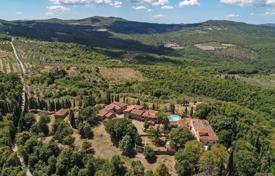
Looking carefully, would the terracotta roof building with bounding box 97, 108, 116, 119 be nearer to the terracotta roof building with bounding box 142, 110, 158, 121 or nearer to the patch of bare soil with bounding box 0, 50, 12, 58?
the terracotta roof building with bounding box 142, 110, 158, 121

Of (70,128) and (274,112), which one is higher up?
(70,128)

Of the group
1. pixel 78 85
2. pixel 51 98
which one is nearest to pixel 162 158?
pixel 51 98

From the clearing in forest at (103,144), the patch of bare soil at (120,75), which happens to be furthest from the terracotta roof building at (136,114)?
the patch of bare soil at (120,75)

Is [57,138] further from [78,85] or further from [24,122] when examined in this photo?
[78,85]

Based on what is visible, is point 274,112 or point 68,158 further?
point 274,112

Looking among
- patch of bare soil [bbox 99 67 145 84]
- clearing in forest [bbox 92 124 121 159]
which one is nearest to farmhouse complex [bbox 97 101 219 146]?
clearing in forest [bbox 92 124 121 159]

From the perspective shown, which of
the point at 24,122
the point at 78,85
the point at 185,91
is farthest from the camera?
the point at 185,91

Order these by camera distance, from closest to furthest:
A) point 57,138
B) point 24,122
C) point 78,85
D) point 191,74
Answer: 1. point 57,138
2. point 24,122
3. point 78,85
4. point 191,74
